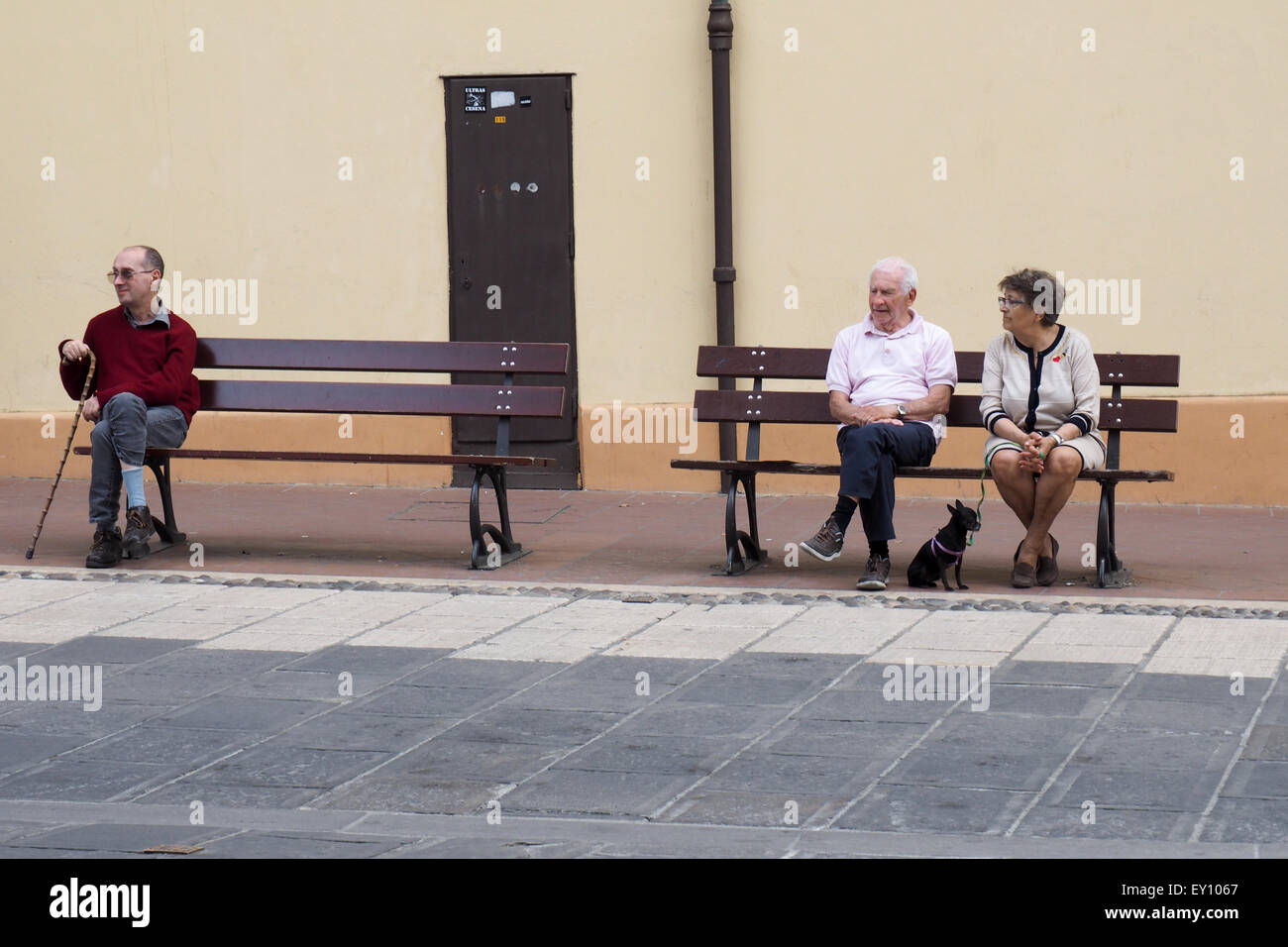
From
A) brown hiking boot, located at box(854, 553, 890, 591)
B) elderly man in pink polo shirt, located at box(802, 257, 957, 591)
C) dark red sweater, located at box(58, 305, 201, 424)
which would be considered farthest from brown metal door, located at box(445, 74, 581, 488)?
brown hiking boot, located at box(854, 553, 890, 591)

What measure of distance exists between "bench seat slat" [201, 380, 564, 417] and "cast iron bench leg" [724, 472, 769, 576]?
Answer: 0.93 meters

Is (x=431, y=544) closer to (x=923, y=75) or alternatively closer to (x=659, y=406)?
(x=659, y=406)

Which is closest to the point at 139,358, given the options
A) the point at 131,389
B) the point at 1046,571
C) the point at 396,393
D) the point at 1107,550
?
the point at 131,389

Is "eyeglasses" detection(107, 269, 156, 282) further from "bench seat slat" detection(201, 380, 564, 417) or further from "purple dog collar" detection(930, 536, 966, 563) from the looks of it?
"purple dog collar" detection(930, 536, 966, 563)

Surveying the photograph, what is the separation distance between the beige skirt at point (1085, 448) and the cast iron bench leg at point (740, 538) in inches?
43.5

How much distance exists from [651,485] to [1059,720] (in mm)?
5821

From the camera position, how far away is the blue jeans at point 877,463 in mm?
8078

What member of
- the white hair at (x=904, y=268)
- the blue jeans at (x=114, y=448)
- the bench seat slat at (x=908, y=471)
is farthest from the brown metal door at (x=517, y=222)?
the white hair at (x=904, y=268)

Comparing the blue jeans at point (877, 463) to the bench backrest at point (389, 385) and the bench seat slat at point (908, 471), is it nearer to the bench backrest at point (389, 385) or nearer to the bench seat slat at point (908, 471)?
the bench seat slat at point (908, 471)

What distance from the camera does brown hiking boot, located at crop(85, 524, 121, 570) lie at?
8.73m

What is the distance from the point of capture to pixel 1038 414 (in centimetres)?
823

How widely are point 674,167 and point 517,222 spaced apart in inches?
38.6

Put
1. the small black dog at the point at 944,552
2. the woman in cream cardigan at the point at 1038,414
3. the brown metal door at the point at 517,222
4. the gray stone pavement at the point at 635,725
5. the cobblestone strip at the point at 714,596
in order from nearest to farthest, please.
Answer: the gray stone pavement at the point at 635,725 < the cobblestone strip at the point at 714,596 < the small black dog at the point at 944,552 < the woman in cream cardigan at the point at 1038,414 < the brown metal door at the point at 517,222
